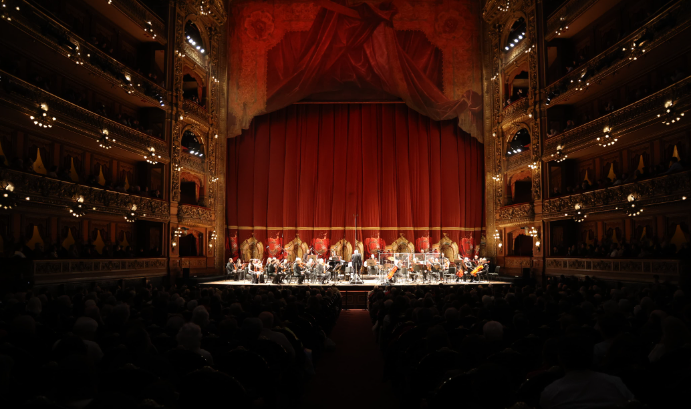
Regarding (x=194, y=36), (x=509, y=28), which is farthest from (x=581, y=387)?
(x=194, y=36)

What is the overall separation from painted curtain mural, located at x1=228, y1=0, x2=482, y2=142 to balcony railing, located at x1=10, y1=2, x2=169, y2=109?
6.68 m

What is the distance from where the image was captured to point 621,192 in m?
20.9

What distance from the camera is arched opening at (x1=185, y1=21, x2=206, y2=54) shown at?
28497mm

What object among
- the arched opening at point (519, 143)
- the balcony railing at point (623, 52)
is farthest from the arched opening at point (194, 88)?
the balcony railing at point (623, 52)

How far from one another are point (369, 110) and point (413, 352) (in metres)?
27.3

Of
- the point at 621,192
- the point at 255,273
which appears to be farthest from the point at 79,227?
the point at 621,192

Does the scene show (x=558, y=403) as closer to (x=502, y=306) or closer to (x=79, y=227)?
(x=502, y=306)

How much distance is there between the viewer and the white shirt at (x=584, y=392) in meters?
3.59

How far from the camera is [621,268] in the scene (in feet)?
65.6

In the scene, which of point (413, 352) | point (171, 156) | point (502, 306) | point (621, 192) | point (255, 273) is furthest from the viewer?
point (171, 156)

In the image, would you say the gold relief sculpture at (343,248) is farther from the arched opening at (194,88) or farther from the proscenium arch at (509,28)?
the proscenium arch at (509,28)

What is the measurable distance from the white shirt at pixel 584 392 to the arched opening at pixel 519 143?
26.4 metres

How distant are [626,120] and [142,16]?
70.3 feet

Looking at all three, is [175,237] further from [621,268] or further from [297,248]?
[621,268]
